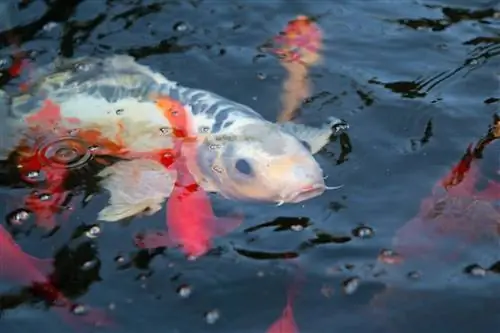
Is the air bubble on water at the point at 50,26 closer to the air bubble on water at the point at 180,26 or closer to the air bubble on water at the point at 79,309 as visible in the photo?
the air bubble on water at the point at 180,26

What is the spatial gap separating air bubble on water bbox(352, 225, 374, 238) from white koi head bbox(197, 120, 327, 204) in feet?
0.73

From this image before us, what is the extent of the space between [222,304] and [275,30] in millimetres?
1701

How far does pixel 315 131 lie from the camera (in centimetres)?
332

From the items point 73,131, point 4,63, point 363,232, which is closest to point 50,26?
point 4,63

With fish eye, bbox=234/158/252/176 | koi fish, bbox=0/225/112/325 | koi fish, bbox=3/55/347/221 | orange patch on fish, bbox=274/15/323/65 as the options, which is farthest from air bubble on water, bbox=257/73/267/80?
koi fish, bbox=0/225/112/325

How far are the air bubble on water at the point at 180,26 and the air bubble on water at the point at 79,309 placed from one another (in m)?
1.69

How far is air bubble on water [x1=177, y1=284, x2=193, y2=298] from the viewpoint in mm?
2697

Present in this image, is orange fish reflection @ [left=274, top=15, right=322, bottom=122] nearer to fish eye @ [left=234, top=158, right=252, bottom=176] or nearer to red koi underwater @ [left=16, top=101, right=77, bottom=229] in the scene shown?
fish eye @ [left=234, top=158, right=252, bottom=176]

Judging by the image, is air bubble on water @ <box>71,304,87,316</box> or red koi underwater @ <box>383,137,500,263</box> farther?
red koi underwater @ <box>383,137,500,263</box>

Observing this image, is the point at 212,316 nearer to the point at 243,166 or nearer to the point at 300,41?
the point at 243,166

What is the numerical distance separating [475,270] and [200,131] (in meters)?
1.20

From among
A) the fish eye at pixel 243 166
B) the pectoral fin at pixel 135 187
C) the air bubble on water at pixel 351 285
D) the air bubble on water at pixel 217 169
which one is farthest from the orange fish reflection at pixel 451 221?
the pectoral fin at pixel 135 187

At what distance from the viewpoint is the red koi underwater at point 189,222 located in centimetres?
287

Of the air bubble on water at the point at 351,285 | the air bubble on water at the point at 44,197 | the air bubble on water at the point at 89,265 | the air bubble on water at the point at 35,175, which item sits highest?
the air bubble on water at the point at 351,285
